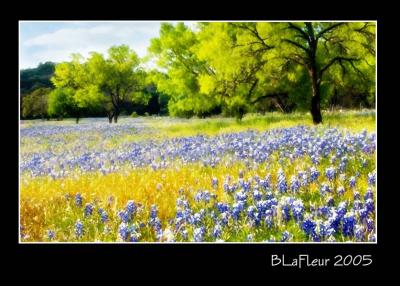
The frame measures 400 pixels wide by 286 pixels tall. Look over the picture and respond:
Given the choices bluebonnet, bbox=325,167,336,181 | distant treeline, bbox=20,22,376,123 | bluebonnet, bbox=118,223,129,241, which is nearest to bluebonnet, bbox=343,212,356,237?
bluebonnet, bbox=325,167,336,181

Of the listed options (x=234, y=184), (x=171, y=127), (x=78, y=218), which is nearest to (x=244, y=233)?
(x=234, y=184)

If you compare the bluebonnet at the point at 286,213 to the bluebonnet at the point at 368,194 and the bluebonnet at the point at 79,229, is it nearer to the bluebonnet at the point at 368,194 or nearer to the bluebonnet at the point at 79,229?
the bluebonnet at the point at 368,194

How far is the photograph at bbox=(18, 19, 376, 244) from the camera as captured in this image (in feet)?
17.5

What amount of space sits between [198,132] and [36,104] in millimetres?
2180

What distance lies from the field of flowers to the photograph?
0.02 metres

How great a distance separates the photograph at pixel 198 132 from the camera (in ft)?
17.5

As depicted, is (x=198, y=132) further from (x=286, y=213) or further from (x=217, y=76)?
(x=286, y=213)

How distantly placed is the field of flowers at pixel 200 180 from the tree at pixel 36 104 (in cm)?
12

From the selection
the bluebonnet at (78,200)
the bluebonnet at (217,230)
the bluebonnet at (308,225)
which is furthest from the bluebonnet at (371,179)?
the bluebonnet at (78,200)

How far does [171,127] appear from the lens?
7102 millimetres

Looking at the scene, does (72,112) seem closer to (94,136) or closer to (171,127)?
(94,136)

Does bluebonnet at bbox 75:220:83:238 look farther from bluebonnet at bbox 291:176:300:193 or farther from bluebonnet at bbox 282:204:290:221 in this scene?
bluebonnet at bbox 291:176:300:193

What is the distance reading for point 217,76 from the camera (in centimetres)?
731

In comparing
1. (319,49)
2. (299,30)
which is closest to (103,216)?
(299,30)
